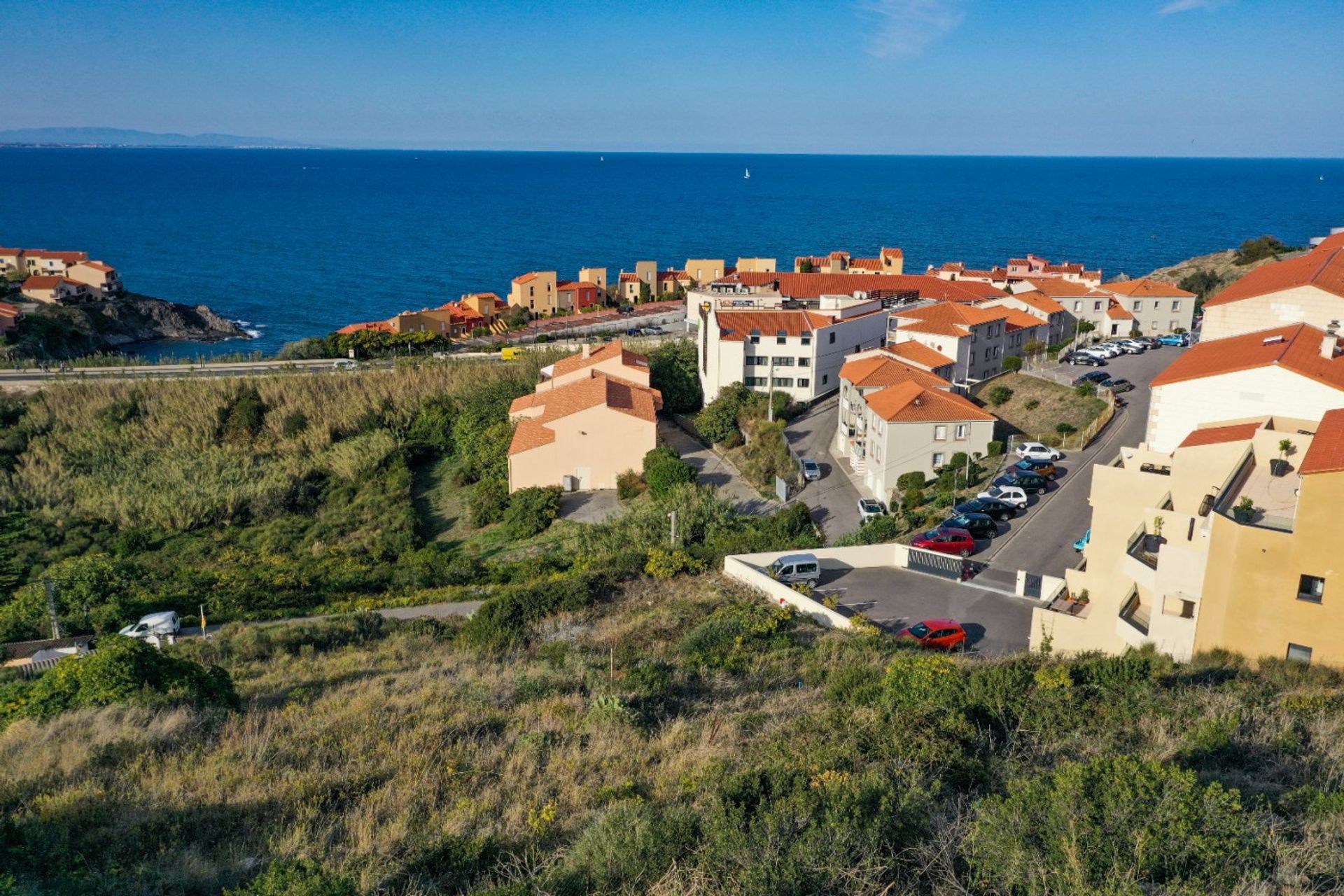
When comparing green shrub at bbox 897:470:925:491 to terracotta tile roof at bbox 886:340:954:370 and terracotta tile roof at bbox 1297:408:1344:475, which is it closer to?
terracotta tile roof at bbox 886:340:954:370

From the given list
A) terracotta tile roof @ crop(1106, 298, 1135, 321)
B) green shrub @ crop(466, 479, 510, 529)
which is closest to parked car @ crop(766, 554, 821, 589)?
green shrub @ crop(466, 479, 510, 529)

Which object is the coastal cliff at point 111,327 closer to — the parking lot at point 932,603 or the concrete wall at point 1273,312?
the parking lot at point 932,603

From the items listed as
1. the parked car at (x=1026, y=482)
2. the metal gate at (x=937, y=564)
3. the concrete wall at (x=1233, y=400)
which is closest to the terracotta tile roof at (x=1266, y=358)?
the concrete wall at (x=1233, y=400)

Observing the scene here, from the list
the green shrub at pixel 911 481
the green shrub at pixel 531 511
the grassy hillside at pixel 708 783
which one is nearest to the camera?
the grassy hillside at pixel 708 783

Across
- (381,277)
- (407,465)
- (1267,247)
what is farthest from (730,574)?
(381,277)

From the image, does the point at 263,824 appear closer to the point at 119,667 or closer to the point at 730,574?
the point at 119,667

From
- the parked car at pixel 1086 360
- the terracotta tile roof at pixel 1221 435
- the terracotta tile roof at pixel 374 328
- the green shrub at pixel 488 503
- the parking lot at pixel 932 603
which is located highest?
the terracotta tile roof at pixel 1221 435

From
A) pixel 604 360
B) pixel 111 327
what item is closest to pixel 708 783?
pixel 604 360
